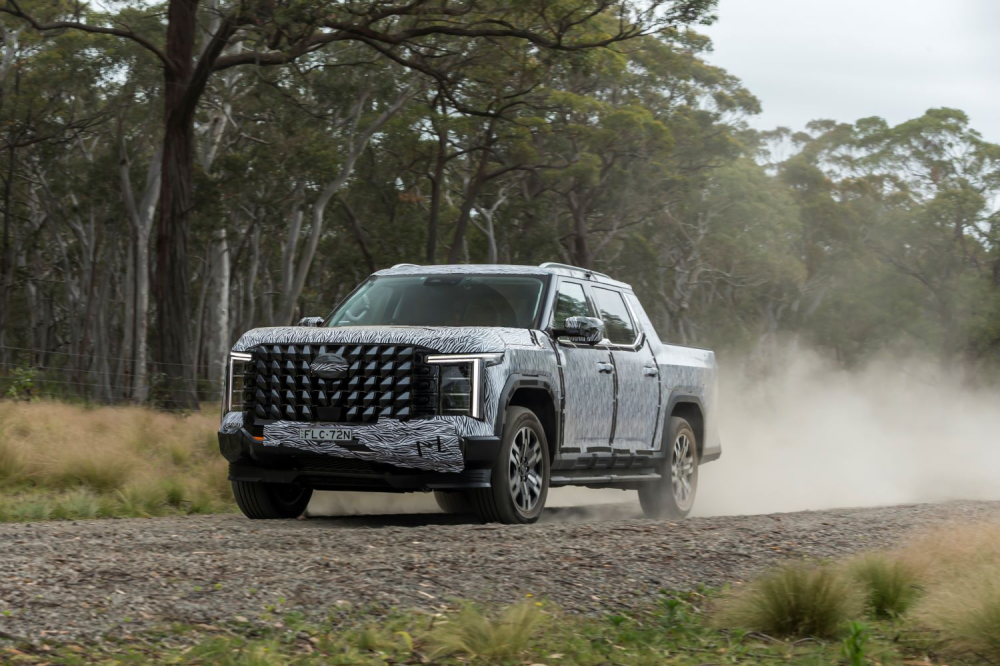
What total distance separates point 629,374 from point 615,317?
525mm

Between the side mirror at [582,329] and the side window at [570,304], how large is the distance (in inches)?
7.5

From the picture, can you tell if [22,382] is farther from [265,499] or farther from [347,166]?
[347,166]

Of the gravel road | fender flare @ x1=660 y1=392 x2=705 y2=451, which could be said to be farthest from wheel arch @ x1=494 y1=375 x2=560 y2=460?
fender flare @ x1=660 y1=392 x2=705 y2=451

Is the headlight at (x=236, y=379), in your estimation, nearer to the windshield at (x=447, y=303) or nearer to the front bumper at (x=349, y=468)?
the front bumper at (x=349, y=468)

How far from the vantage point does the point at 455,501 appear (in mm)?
8836

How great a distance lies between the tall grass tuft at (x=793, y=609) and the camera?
18.3ft

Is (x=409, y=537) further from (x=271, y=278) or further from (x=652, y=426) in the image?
(x=271, y=278)

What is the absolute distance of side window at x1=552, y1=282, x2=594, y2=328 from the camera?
9641 mm

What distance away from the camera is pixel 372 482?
27.6 feet

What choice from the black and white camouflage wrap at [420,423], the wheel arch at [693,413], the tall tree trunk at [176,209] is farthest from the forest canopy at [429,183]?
the black and white camouflage wrap at [420,423]

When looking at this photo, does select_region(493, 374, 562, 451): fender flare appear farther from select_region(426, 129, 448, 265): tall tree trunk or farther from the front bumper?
select_region(426, 129, 448, 265): tall tree trunk

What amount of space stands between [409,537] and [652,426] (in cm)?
389

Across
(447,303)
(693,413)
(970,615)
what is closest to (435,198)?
(693,413)

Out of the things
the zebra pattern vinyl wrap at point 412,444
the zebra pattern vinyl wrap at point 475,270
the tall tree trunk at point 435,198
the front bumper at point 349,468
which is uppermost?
the tall tree trunk at point 435,198
